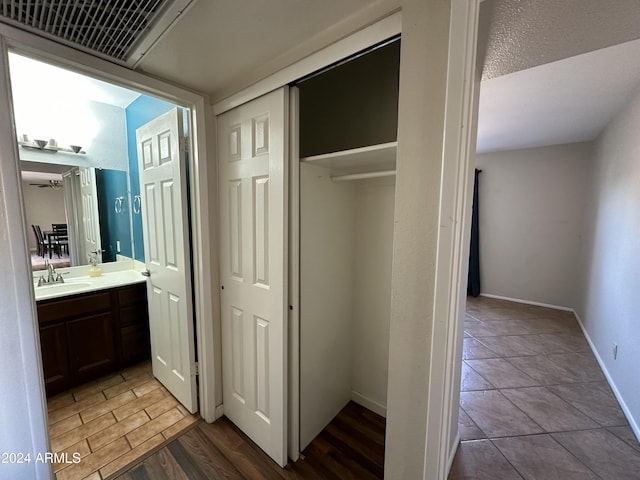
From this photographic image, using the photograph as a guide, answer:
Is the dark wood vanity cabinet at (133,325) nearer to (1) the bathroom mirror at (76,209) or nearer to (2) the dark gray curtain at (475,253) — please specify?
(1) the bathroom mirror at (76,209)

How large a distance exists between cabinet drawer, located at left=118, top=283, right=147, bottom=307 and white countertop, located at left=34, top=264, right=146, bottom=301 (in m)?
0.05

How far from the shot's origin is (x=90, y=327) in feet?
7.03

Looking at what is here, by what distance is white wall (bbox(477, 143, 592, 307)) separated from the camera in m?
3.75

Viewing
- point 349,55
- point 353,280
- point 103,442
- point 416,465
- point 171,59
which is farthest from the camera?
point 353,280

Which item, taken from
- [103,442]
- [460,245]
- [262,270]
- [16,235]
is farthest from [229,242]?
[103,442]

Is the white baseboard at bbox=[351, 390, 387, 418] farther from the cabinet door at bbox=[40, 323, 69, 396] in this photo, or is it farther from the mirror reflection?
the mirror reflection

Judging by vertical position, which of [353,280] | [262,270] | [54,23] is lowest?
[353,280]

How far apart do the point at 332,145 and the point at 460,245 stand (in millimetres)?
1208

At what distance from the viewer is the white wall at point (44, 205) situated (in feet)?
6.96

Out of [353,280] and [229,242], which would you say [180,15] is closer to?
[229,242]

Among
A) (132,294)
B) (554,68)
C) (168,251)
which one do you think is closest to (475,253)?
(554,68)

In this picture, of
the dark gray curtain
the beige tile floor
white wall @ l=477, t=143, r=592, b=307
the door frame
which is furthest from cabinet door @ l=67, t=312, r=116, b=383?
white wall @ l=477, t=143, r=592, b=307

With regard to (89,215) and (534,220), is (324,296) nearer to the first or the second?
(89,215)

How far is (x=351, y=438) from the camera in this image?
5.58 ft
